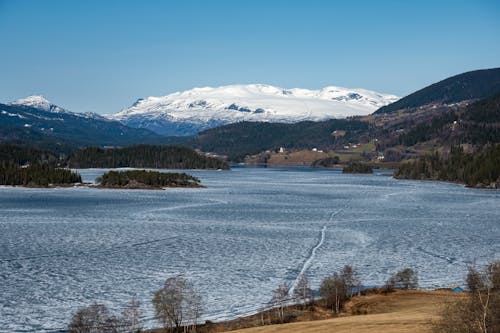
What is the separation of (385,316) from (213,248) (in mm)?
29469

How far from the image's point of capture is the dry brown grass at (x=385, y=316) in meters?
30.1

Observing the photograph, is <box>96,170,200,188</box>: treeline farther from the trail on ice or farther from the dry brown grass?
the dry brown grass

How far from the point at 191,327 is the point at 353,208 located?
7726 cm

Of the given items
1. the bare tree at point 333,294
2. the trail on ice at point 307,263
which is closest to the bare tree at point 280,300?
the trail on ice at point 307,263

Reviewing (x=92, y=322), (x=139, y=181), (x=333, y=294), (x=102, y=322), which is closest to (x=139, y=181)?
(x=139, y=181)

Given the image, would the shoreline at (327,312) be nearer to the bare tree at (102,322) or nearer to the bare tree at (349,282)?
the bare tree at (349,282)

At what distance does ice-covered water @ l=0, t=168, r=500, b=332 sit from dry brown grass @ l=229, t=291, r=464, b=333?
216 inches

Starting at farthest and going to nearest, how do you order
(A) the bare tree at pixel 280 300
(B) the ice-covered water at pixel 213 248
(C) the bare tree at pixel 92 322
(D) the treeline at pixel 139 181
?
(D) the treeline at pixel 139 181
(B) the ice-covered water at pixel 213 248
(A) the bare tree at pixel 280 300
(C) the bare tree at pixel 92 322

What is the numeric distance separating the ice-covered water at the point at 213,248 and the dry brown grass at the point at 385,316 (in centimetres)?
548

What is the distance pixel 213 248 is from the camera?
61.3 metres

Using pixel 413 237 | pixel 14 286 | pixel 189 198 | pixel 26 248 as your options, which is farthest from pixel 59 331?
pixel 189 198

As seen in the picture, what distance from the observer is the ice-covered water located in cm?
4138

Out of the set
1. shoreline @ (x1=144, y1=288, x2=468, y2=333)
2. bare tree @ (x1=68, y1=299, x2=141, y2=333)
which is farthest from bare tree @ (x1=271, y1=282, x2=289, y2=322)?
bare tree @ (x1=68, y1=299, x2=141, y2=333)

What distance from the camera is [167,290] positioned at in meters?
35.3
